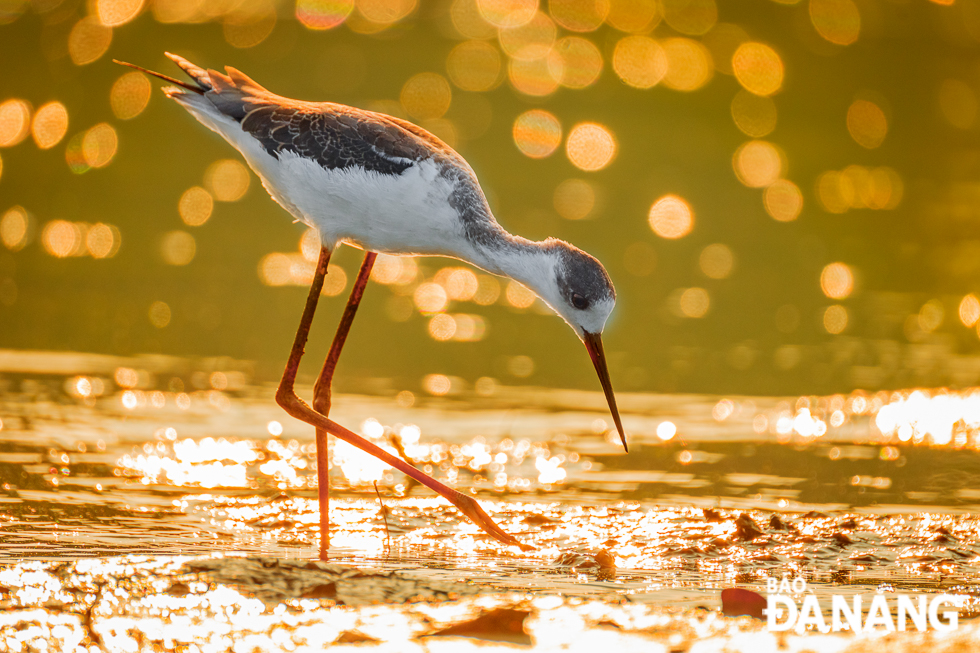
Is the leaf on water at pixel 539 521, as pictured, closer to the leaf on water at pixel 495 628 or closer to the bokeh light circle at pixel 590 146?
the leaf on water at pixel 495 628

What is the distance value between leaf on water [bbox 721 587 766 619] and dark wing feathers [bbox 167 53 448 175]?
9.44ft

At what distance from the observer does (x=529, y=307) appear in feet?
47.3

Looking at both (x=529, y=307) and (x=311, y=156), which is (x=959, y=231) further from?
(x=311, y=156)

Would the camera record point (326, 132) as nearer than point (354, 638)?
No

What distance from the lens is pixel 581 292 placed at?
652 cm

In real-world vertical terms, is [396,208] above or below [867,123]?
below

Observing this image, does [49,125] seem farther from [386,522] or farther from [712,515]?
[712,515]

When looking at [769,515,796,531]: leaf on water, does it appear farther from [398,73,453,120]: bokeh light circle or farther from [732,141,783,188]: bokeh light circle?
[398,73,453,120]: bokeh light circle

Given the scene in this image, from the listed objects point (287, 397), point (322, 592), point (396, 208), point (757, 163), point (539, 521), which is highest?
point (757, 163)

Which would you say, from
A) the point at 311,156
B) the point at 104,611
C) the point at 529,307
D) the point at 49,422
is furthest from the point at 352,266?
the point at 104,611

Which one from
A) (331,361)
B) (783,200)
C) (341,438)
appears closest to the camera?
(341,438)

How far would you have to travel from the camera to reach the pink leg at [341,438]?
645 cm

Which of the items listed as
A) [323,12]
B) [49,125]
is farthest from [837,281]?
[323,12]

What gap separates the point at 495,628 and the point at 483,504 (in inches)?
103
